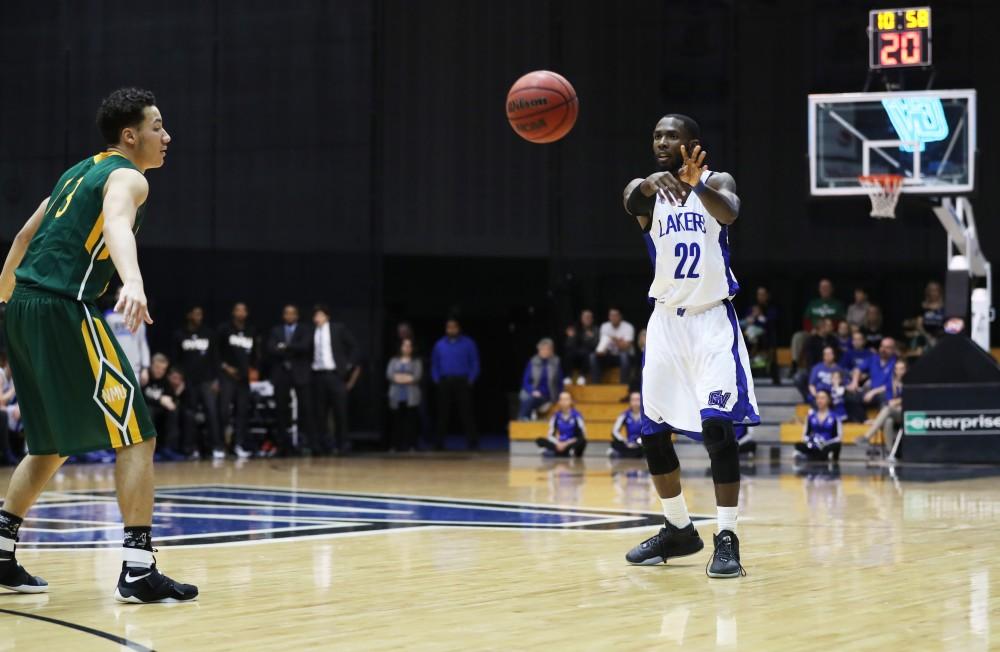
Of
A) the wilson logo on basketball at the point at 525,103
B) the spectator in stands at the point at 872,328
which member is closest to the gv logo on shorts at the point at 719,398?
Result: the wilson logo on basketball at the point at 525,103

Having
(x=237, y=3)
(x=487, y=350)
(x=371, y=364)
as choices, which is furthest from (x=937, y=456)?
(x=237, y=3)

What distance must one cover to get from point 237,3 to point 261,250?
Result: 12.1 ft

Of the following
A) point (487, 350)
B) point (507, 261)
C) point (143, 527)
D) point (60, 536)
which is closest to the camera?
point (143, 527)

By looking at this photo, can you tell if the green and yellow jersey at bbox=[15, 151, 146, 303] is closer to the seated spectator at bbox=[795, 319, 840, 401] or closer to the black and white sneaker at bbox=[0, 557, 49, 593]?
the black and white sneaker at bbox=[0, 557, 49, 593]

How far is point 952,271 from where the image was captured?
1522cm

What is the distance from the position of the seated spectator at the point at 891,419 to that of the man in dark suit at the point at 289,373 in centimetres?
706

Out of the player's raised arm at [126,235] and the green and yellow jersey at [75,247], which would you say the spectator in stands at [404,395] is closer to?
the green and yellow jersey at [75,247]

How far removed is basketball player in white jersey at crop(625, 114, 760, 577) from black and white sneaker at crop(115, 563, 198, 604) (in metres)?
2.16

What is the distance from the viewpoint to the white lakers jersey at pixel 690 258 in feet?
20.8

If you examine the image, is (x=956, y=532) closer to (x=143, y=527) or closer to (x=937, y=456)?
(x=143, y=527)

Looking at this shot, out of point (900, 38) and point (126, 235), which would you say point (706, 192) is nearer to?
point (126, 235)

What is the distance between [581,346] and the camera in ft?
66.8

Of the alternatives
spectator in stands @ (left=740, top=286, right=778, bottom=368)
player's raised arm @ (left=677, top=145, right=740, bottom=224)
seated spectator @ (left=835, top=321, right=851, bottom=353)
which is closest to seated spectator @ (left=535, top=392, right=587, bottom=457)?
spectator in stands @ (left=740, top=286, right=778, bottom=368)

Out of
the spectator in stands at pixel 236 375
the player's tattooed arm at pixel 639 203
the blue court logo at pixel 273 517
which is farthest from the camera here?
the spectator in stands at pixel 236 375
